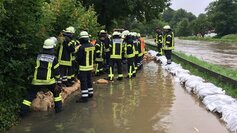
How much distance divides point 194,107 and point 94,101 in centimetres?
284

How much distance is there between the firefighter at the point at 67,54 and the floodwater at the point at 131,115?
110 cm

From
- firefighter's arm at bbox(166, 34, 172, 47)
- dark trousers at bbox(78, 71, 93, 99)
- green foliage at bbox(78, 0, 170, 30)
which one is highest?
green foliage at bbox(78, 0, 170, 30)

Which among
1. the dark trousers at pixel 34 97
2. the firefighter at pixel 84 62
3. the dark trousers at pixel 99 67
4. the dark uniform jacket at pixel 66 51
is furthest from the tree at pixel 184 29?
the dark trousers at pixel 34 97

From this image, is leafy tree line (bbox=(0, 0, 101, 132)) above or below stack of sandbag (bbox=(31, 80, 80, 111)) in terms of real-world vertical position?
above

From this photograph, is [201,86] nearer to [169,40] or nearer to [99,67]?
[99,67]

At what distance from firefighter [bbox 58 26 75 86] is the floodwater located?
3.60 feet

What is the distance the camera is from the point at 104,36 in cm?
1623

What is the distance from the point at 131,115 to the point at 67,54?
3443 millimetres

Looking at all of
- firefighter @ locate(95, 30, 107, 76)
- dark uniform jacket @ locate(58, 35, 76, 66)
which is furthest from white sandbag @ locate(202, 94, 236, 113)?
firefighter @ locate(95, 30, 107, 76)

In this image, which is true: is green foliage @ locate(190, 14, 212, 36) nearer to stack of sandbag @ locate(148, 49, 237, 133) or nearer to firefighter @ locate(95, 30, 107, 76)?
firefighter @ locate(95, 30, 107, 76)

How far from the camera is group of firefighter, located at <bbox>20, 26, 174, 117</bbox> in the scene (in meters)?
9.30

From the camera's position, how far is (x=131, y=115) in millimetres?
9391

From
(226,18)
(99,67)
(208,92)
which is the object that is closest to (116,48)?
Result: (99,67)

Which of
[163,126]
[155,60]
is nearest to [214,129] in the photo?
[163,126]
